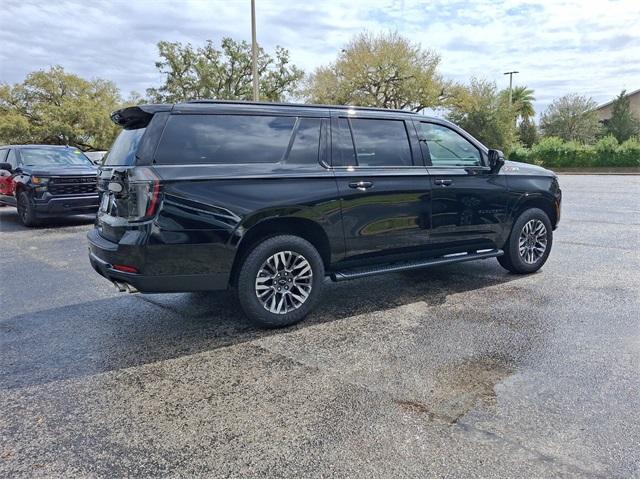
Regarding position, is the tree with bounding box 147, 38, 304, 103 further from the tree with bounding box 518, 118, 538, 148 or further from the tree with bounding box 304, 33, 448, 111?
the tree with bounding box 518, 118, 538, 148

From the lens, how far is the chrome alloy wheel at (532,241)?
19.5ft

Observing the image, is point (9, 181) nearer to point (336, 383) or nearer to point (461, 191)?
point (461, 191)

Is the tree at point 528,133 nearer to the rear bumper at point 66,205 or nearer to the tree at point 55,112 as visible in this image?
the tree at point 55,112

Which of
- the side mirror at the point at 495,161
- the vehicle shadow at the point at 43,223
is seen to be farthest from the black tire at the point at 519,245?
the vehicle shadow at the point at 43,223

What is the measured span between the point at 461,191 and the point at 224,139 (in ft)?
8.67

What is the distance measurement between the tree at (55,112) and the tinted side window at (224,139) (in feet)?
109

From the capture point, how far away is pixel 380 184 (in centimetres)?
473

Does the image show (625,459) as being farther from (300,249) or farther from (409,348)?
(300,249)

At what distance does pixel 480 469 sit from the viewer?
242 centimetres

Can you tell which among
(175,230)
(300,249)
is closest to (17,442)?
(175,230)

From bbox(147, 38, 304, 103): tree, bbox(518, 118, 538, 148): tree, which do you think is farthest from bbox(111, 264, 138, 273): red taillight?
bbox(518, 118, 538, 148): tree

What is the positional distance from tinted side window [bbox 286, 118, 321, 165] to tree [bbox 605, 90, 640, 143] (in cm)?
4886

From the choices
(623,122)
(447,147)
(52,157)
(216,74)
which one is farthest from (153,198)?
(623,122)

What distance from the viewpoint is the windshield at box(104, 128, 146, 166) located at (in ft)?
13.0
